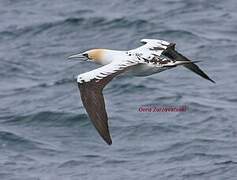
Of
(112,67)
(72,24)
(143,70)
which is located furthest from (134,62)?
(72,24)

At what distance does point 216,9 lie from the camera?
24109 mm

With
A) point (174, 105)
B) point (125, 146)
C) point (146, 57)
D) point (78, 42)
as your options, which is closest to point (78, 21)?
point (78, 42)

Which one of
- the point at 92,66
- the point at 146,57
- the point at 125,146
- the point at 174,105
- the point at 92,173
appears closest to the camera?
the point at 146,57

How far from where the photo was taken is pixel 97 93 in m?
12.9

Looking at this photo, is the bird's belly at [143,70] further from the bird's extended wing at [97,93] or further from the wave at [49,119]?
the wave at [49,119]

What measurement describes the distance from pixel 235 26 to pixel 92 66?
12.3 feet

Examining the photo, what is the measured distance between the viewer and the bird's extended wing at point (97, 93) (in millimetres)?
12586

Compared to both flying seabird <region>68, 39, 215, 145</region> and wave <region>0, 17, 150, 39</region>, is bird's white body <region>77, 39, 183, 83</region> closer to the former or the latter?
flying seabird <region>68, 39, 215, 145</region>

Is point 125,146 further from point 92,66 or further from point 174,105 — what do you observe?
point 92,66

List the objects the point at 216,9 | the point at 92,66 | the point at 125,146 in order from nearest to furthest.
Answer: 1. the point at 125,146
2. the point at 92,66
3. the point at 216,9

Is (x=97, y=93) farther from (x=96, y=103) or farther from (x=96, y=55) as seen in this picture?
(x=96, y=55)

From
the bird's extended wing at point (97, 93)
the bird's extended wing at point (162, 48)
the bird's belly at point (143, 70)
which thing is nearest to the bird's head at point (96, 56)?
the bird's extended wing at point (162, 48)

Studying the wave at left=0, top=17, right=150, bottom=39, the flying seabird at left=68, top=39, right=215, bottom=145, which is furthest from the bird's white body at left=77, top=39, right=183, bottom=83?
the wave at left=0, top=17, right=150, bottom=39

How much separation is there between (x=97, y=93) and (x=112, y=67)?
2.09 ft
